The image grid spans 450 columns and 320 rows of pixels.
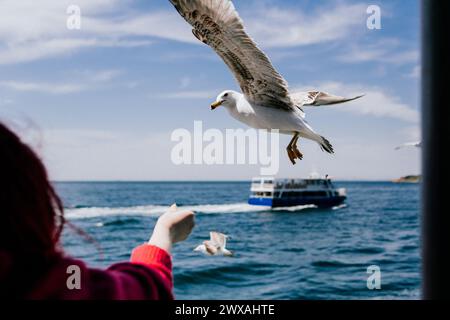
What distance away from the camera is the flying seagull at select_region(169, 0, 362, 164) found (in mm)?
799

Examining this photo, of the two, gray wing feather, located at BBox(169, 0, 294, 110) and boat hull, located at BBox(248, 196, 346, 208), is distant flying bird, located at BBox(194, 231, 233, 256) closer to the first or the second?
gray wing feather, located at BBox(169, 0, 294, 110)

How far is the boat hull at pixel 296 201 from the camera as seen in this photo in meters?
10.9

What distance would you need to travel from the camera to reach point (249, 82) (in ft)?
2.82

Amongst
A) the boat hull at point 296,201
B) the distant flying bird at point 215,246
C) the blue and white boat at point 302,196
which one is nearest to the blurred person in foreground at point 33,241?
the distant flying bird at point 215,246

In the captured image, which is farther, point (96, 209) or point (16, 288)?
point (96, 209)

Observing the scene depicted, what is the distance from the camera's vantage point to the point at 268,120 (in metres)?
0.83

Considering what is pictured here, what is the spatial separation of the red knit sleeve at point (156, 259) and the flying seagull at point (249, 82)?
302 millimetres

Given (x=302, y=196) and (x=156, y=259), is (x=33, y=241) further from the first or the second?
(x=302, y=196)

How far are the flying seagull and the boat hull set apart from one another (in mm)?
9399

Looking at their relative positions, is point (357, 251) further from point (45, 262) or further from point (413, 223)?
point (45, 262)

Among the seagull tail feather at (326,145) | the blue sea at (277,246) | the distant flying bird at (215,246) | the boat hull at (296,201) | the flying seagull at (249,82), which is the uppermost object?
the flying seagull at (249,82)

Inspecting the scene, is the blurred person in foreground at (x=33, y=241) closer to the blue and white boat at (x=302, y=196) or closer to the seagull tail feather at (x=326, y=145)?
the seagull tail feather at (x=326, y=145)

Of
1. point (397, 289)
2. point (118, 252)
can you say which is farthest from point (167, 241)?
point (118, 252)
